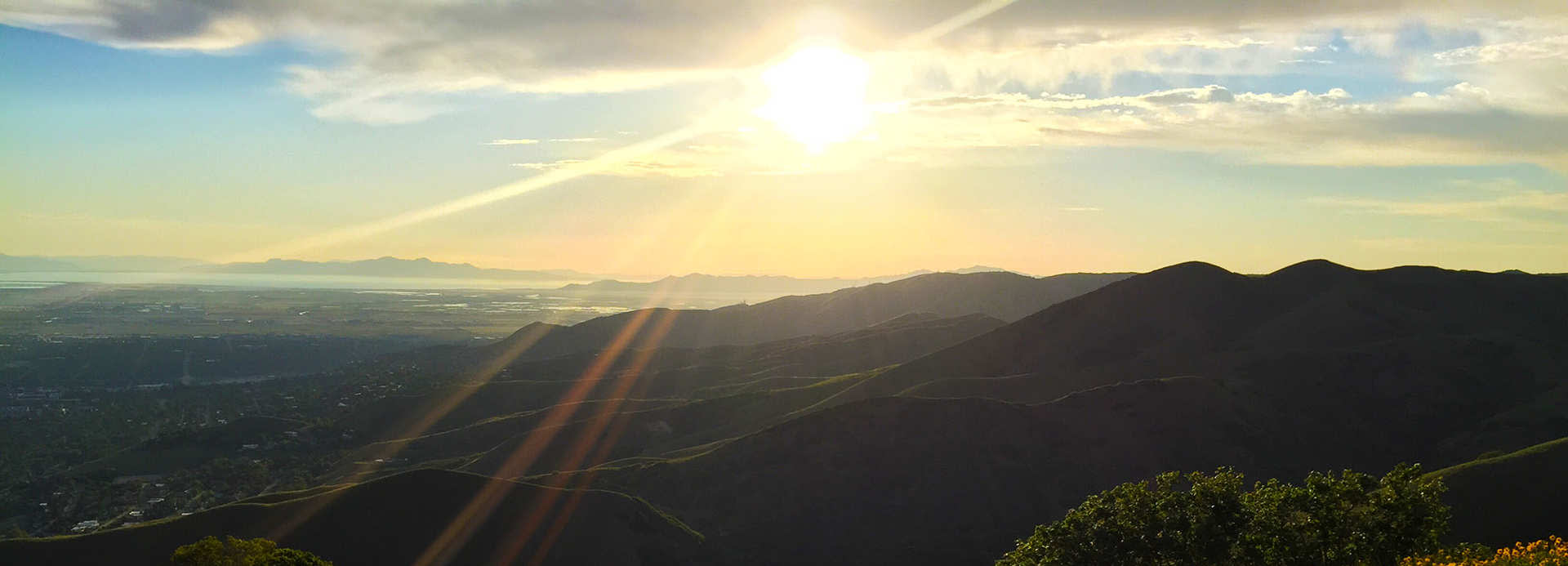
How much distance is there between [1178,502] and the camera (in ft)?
109

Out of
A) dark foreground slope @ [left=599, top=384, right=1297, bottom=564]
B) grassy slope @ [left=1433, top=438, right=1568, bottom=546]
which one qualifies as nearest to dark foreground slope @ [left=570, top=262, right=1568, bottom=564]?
dark foreground slope @ [left=599, top=384, right=1297, bottom=564]

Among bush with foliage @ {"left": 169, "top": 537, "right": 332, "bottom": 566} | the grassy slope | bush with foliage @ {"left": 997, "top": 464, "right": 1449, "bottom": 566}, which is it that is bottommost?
the grassy slope

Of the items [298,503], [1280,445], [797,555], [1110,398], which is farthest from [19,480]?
[1280,445]

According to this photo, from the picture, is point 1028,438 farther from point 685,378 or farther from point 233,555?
point 685,378

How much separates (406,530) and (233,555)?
37276 millimetres

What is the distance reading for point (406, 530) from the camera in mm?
68875

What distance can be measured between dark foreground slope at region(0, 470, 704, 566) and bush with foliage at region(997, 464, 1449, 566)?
4116cm

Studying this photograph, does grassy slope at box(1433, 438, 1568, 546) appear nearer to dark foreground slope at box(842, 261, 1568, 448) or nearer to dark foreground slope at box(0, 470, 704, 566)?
→ dark foreground slope at box(842, 261, 1568, 448)

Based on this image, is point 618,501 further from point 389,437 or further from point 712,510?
point 389,437

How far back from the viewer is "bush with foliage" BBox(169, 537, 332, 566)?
32.0 m

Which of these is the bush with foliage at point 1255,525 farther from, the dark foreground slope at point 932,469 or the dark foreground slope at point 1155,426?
the dark foreground slope at point 1155,426

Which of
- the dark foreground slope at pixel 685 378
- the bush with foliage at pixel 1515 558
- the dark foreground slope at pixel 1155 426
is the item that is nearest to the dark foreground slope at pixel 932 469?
the dark foreground slope at pixel 1155 426

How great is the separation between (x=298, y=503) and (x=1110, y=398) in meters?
65.9

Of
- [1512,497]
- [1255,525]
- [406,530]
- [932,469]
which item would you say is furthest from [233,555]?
[1512,497]
